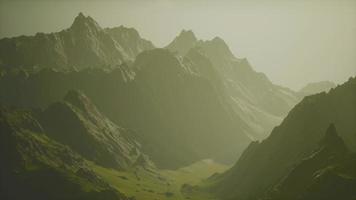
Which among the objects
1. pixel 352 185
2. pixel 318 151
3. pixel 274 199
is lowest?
pixel 352 185

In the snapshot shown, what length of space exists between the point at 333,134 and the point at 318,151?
943 cm

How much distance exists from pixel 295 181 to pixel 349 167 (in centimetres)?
2784

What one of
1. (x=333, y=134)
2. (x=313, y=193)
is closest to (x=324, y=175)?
(x=313, y=193)

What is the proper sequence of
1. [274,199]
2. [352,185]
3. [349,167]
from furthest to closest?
[274,199]
[349,167]
[352,185]

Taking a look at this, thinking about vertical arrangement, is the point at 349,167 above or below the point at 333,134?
below

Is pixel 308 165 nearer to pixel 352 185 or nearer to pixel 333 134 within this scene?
pixel 333 134

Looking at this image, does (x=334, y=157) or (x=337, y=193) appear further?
(x=334, y=157)

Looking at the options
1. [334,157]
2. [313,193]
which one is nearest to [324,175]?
[313,193]

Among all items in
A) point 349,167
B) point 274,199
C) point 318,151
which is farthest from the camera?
point 318,151

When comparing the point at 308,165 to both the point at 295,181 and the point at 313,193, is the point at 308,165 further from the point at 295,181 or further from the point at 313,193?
the point at 313,193

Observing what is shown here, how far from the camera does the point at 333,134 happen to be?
192875 mm

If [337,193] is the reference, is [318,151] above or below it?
above

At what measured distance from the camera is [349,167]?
539 feet

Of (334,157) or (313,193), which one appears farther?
(334,157)
